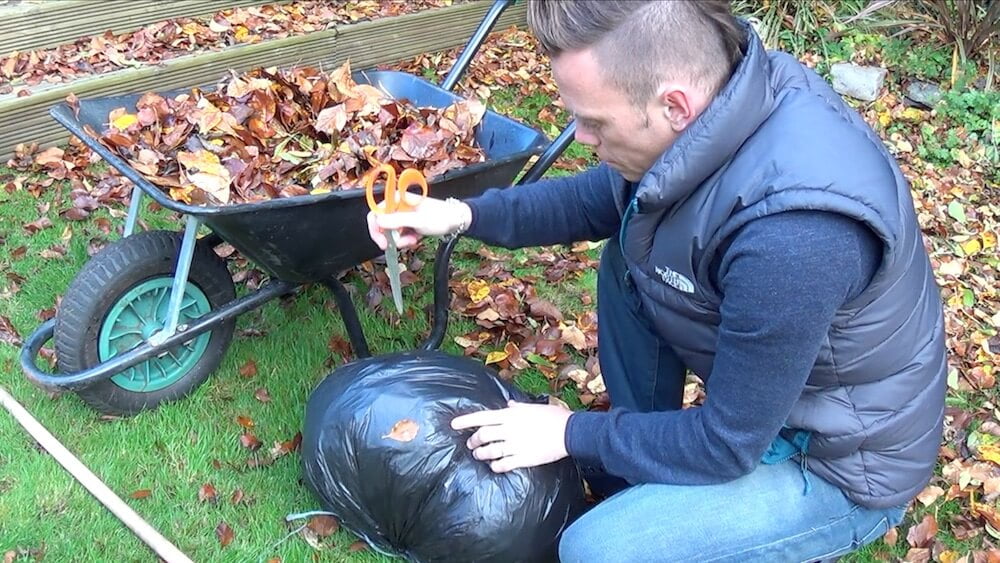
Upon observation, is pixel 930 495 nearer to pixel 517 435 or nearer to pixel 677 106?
pixel 517 435

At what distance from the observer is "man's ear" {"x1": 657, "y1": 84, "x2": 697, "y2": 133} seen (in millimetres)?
1551

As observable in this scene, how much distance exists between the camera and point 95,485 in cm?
234

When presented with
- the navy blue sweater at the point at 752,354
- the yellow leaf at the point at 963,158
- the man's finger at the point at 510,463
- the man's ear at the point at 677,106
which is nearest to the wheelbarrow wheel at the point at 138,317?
A: the man's finger at the point at 510,463

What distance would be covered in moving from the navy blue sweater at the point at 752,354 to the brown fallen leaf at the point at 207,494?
1114mm

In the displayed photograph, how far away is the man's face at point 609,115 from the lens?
1.57 meters

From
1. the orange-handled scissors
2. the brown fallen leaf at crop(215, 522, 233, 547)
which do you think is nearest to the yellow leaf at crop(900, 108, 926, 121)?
the orange-handled scissors

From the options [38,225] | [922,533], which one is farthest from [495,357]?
[38,225]

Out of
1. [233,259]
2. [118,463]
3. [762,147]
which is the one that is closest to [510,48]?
[233,259]

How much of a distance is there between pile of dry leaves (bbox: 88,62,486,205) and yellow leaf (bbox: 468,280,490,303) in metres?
0.74

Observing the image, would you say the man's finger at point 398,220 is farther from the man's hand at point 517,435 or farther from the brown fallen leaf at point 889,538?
the brown fallen leaf at point 889,538

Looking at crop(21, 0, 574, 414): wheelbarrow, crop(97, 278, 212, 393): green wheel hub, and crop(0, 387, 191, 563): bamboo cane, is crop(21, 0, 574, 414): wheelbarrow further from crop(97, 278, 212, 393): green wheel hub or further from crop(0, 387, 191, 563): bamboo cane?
crop(0, 387, 191, 563): bamboo cane

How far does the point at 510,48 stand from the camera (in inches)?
220

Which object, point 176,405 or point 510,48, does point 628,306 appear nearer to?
point 176,405

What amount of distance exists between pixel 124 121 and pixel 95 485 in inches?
38.6
